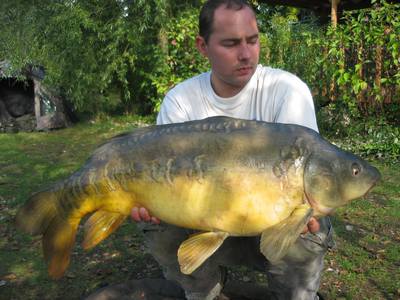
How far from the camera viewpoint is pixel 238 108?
279 centimetres

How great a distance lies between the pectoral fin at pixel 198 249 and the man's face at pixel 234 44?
939mm

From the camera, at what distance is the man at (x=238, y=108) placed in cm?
255

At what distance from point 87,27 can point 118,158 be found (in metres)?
8.29

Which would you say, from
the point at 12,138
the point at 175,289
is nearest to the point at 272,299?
the point at 175,289

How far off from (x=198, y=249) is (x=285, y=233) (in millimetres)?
402

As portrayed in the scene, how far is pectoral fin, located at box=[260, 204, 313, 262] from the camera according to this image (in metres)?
1.96

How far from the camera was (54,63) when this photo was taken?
9969 millimetres

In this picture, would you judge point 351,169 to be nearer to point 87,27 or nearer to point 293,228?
point 293,228

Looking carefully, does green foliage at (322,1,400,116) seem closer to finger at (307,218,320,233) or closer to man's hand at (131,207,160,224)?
finger at (307,218,320,233)

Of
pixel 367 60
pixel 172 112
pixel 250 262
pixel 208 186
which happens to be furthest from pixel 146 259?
pixel 367 60

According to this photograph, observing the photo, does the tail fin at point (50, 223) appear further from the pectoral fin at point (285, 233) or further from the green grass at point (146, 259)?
the green grass at point (146, 259)

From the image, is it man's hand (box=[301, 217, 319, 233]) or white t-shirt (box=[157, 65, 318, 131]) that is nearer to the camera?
man's hand (box=[301, 217, 319, 233])

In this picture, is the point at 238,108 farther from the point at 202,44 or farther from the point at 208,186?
the point at 208,186

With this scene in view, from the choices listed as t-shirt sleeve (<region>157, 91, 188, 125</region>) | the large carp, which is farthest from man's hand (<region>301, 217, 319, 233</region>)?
t-shirt sleeve (<region>157, 91, 188, 125</region>)
